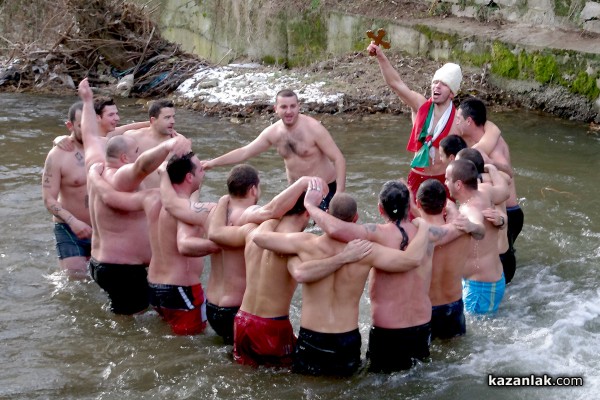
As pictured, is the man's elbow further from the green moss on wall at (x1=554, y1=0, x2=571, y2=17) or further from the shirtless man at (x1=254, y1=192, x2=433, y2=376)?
the green moss on wall at (x1=554, y1=0, x2=571, y2=17)

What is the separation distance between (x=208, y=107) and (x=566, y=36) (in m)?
6.03

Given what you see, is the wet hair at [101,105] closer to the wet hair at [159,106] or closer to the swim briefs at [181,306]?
the wet hair at [159,106]

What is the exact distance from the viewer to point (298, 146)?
7.97m

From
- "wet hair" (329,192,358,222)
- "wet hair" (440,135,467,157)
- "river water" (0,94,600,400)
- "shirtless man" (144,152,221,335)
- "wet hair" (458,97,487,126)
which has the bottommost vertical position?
"river water" (0,94,600,400)

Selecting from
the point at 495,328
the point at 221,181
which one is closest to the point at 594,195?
the point at 495,328

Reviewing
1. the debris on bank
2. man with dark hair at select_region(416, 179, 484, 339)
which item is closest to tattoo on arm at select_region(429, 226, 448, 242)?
man with dark hair at select_region(416, 179, 484, 339)

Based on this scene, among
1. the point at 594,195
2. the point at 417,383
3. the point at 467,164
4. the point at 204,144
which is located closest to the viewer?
the point at 417,383

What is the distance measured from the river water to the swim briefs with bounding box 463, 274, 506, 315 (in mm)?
114

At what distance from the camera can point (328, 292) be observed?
200 inches

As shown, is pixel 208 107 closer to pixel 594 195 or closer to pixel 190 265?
pixel 594 195

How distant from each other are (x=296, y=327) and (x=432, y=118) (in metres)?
2.49

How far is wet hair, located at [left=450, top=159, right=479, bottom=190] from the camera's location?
5965mm

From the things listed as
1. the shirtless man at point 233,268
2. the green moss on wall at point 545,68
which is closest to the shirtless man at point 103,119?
the shirtless man at point 233,268

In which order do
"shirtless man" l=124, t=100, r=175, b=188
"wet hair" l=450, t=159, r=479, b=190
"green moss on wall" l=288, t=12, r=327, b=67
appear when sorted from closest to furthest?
"wet hair" l=450, t=159, r=479, b=190 → "shirtless man" l=124, t=100, r=175, b=188 → "green moss on wall" l=288, t=12, r=327, b=67
